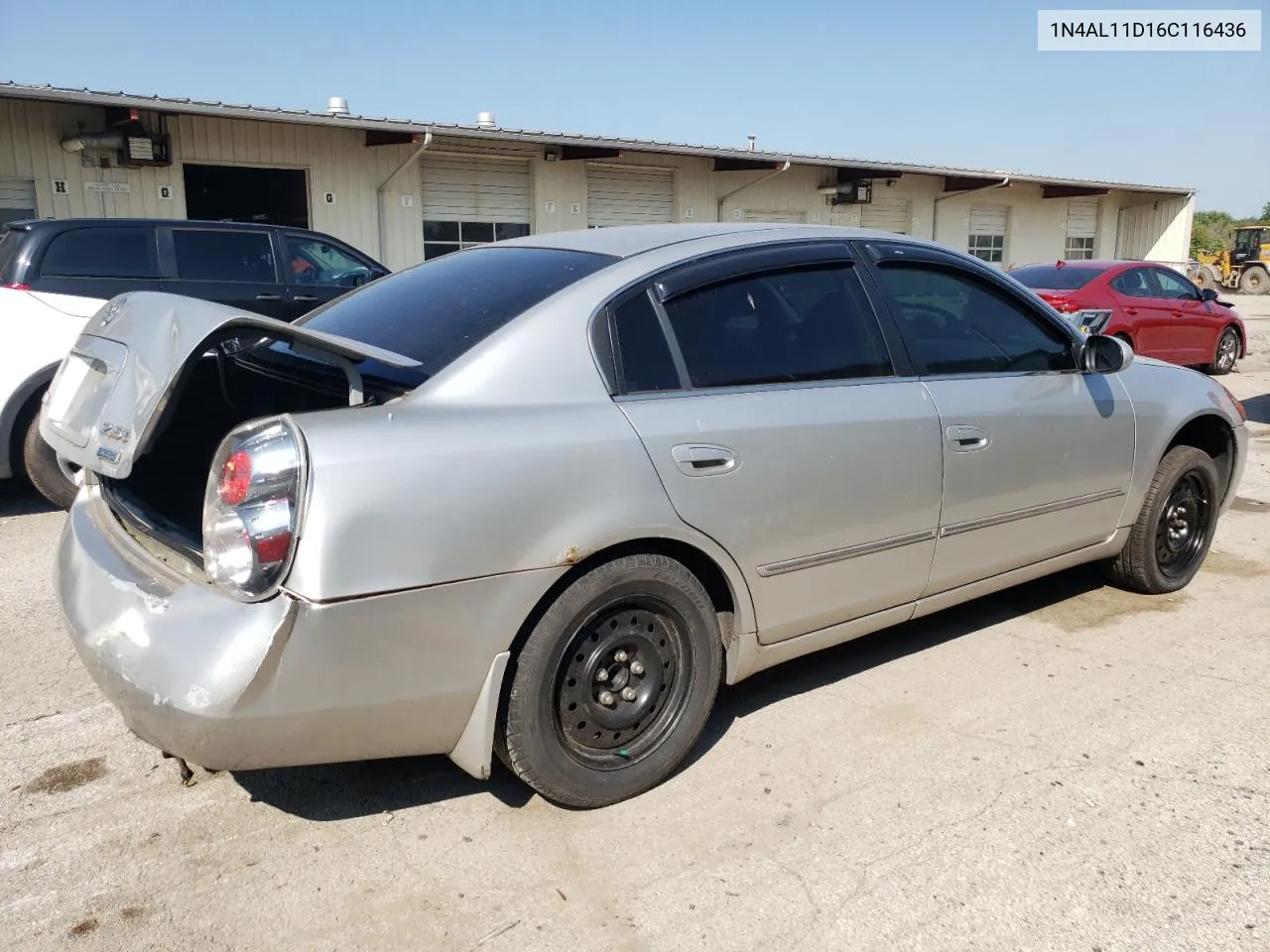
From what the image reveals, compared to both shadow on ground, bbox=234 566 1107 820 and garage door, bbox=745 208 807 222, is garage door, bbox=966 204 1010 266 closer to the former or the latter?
garage door, bbox=745 208 807 222

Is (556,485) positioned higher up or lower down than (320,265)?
lower down

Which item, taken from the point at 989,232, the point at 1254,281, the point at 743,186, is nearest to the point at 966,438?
the point at 743,186

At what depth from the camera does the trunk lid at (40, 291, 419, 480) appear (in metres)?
2.44

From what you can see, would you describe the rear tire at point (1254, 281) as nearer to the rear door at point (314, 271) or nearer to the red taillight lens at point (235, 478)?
the rear door at point (314, 271)

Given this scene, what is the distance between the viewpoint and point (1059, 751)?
324 cm

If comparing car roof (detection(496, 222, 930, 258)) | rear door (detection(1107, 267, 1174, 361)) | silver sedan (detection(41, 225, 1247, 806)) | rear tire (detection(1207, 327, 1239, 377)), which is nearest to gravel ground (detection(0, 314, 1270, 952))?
silver sedan (detection(41, 225, 1247, 806))

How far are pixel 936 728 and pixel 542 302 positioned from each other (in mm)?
1915

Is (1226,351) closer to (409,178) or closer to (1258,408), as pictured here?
(1258,408)

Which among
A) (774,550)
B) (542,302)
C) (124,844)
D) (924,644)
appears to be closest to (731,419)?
(774,550)

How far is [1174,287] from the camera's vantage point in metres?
13.1

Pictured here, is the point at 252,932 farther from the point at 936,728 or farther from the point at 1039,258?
the point at 1039,258

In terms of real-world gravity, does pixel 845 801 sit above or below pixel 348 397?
below

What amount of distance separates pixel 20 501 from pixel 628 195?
12.6 m

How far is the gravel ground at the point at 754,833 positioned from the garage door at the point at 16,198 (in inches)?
406
